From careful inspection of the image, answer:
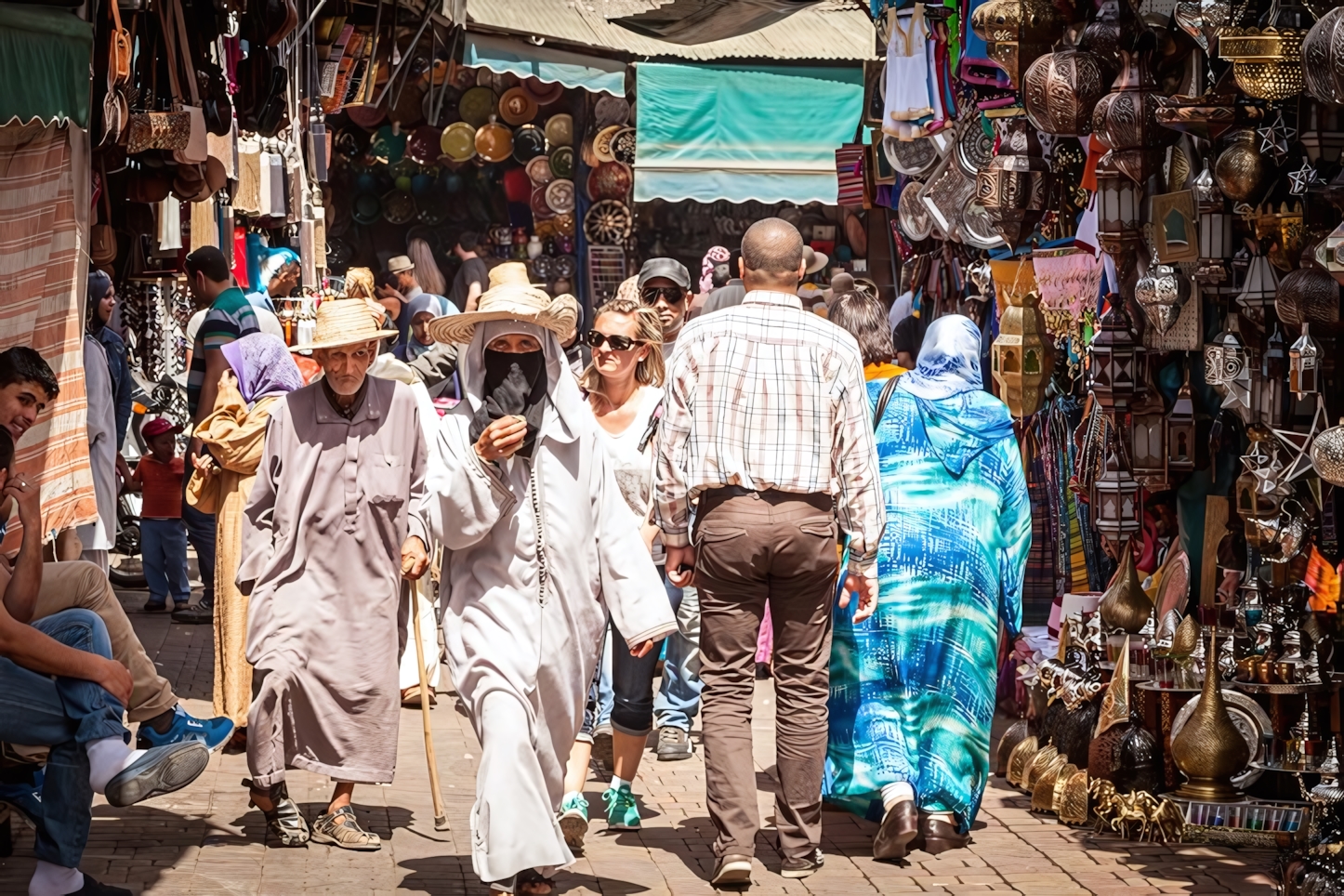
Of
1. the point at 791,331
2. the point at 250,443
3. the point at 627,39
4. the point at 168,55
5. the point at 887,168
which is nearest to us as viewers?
the point at 791,331

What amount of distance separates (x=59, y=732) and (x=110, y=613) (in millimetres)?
658

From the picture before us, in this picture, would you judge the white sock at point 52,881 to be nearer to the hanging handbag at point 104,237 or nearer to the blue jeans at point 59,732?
the blue jeans at point 59,732

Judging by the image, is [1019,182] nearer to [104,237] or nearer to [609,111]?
[104,237]

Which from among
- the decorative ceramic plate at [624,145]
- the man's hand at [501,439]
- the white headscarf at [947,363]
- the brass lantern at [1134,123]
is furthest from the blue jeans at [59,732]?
the decorative ceramic plate at [624,145]

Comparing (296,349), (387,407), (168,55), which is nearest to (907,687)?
(387,407)

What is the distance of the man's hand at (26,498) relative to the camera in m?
5.34

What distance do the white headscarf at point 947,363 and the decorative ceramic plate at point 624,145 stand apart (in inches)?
527

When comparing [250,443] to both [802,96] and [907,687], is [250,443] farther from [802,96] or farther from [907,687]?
[802,96]

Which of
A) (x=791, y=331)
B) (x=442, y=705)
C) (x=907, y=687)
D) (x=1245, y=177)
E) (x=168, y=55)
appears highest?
(x=168, y=55)

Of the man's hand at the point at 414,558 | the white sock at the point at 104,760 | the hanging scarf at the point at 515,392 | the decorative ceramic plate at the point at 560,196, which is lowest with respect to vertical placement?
the white sock at the point at 104,760

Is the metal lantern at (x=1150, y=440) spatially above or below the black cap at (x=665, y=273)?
below

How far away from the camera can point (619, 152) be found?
774 inches

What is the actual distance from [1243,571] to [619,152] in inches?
535

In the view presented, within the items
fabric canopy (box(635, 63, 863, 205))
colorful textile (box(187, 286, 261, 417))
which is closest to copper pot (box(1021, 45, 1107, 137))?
colorful textile (box(187, 286, 261, 417))
